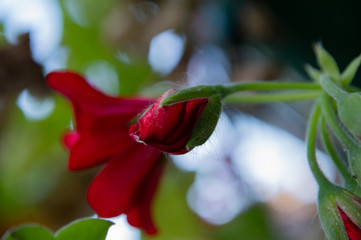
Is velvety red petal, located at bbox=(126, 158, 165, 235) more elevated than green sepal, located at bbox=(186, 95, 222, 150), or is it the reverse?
green sepal, located at bbox=(186, 95, 222, 150)

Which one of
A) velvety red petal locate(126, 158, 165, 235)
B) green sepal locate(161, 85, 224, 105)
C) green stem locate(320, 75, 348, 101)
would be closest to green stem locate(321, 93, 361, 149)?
green stem locate(320, 75, 348, 101)

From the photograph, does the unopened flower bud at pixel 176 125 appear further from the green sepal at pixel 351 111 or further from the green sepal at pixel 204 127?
the green sepal at pixel 351 111

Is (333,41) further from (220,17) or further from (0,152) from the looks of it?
(0,152)

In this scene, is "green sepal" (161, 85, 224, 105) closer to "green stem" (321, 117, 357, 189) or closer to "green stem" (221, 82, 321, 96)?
"green stem" (221, 82, 321, 96)

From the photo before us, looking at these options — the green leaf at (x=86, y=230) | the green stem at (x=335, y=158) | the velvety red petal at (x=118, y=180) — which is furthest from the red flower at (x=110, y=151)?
the green stem at (x=335, y=158)

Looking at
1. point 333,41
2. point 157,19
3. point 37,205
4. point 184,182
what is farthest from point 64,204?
point 333,41

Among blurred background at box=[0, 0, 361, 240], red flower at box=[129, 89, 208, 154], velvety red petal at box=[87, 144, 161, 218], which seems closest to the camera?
red flower at box=[129, 89, 208, 154]
